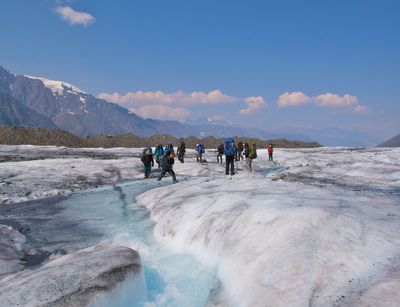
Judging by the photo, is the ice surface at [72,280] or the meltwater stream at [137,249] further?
the meltwater stream at [137,249]

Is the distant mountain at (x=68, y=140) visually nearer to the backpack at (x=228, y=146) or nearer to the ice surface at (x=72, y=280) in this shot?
the backpack at (x=228, y=146)

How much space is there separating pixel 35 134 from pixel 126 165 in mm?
90425

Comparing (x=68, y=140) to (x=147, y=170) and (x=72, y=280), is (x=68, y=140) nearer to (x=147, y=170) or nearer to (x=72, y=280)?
(x=147, y=170)

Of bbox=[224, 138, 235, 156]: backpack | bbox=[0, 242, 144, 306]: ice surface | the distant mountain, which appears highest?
the distant mountain

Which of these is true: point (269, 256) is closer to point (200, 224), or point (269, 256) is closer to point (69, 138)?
point (200, 224)

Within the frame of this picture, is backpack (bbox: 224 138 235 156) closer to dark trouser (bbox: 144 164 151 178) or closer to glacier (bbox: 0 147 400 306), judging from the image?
dark trouser (bbox: 144 164 151 178)

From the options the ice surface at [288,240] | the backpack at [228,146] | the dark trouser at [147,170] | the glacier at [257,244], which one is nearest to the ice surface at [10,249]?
the glacier at [257,244]

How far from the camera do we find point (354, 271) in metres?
6.71

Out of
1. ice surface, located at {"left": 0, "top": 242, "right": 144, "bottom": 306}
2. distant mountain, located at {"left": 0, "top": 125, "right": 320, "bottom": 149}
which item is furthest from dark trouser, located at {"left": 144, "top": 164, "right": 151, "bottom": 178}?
distant mountain, located at {"left": 0, "top": 125, "right": 320, "bottom": 149}

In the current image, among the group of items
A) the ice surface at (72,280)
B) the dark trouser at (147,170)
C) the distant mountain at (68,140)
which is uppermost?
the distant mountain at (68,140)

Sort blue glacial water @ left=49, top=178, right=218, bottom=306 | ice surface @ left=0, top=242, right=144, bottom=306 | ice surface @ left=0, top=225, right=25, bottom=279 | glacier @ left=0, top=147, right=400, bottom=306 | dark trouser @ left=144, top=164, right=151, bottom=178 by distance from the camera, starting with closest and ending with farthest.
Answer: ice surface @ left=0, top=242, right=144, bottom=306 → glacier @ left=0, top=147, right=400, bottom=306 → blue glacial water @ left=49, top=178, right=218, bottom=306 → ice surface @ left=0, top=225, right=25, bottom=279 → dark trouser @ left=144, top=164, right=151, bottom=178

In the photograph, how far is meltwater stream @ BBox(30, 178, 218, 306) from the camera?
306 inches

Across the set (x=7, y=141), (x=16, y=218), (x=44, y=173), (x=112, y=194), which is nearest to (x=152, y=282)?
(x=16, y=218)

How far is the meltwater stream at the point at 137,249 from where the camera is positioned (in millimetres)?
7770
